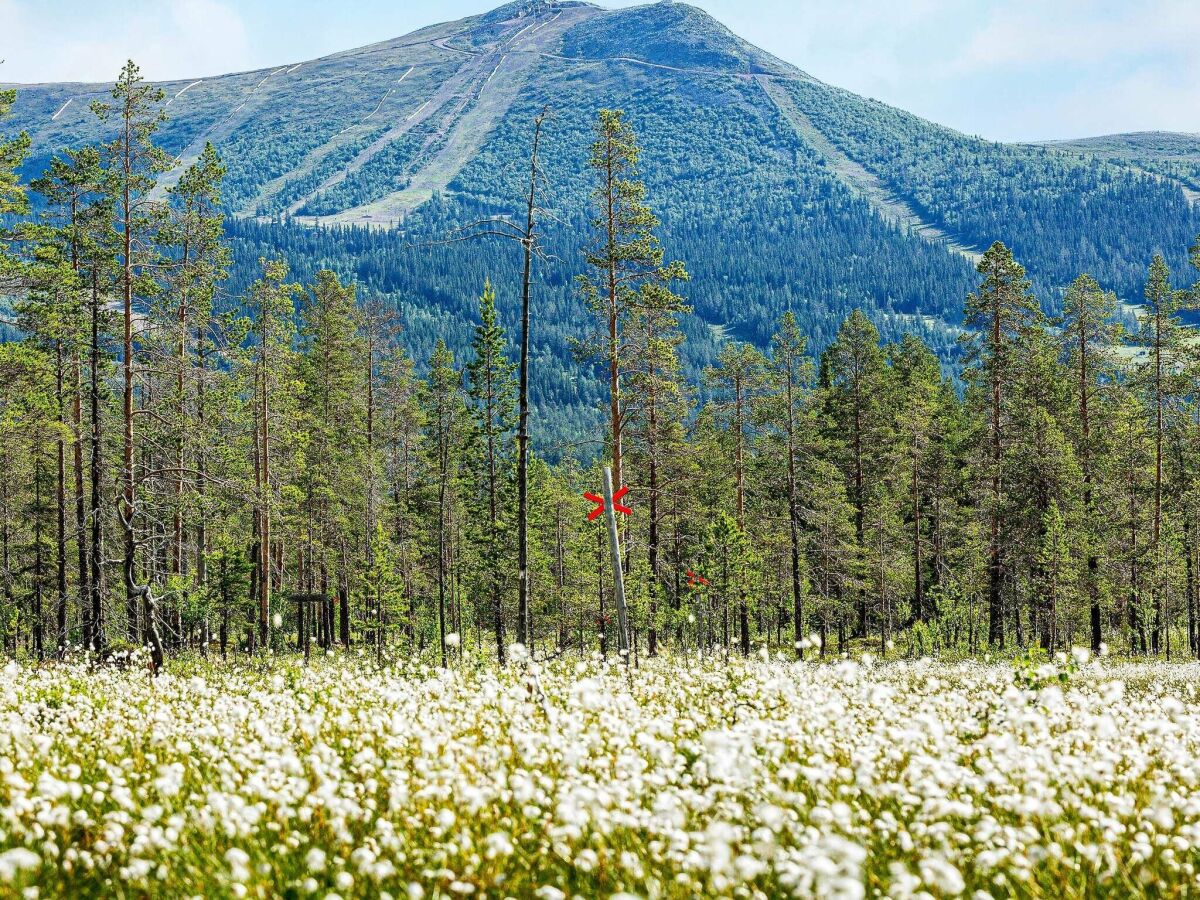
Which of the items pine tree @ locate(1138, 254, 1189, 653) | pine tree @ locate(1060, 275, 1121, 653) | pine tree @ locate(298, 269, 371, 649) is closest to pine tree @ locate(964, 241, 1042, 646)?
pine tree @ locate(1060, 275, 1121, 653)

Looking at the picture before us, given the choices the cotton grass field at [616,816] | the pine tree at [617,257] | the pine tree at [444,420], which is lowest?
the cotton grass field at [616,816]

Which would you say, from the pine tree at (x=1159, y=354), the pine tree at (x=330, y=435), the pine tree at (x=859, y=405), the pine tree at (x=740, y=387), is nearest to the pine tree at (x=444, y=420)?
the pine tree at (x=330, y=435)

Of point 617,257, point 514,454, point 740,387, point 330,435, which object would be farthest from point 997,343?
point 330,435

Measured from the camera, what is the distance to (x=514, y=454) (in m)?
45.3

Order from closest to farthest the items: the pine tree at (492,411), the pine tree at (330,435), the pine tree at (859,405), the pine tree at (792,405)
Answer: the pine tree at (792,405) → the pine tree at (330,435) → the pine tree at (492,411) → the pine tree at (859,405)

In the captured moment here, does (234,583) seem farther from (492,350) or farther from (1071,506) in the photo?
(1071,506)

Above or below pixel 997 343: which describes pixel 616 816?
below

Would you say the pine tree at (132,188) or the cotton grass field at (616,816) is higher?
the pine tree at (132,188)

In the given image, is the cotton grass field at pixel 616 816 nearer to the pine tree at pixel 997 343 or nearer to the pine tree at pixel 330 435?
the pine tree at pixel 997 343

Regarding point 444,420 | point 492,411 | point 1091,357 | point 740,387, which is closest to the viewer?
point 1091,357

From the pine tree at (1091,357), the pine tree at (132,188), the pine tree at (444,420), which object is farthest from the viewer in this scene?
the pine tree at (444,420)

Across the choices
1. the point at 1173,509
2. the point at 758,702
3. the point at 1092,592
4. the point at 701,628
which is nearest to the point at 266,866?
the point at 758,702

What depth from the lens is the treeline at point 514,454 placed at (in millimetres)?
22359

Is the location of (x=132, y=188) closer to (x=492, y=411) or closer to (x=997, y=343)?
(x=492, y=411)
